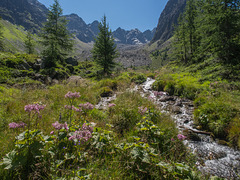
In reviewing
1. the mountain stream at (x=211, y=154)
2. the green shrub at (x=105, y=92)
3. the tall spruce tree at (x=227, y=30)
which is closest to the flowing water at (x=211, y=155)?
the mountain stream at (x=211, y=154)

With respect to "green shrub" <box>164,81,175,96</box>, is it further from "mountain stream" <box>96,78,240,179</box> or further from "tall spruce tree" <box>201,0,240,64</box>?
"tall spruce tree" <box>201,0,240,64</box>

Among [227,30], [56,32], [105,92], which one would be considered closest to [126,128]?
[105,92]

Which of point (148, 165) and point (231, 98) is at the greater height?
point (231, 98)

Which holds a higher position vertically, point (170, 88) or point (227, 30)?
point (227, 30)

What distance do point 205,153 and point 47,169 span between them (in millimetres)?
4041

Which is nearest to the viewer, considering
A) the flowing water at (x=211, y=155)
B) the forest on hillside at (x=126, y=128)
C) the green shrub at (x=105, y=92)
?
the forest on hillside at (x=126, y=128)

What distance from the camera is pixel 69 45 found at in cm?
1852

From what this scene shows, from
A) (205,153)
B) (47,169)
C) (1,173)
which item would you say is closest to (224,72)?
(205,153)

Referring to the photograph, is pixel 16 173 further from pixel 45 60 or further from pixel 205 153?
pixel 45 60

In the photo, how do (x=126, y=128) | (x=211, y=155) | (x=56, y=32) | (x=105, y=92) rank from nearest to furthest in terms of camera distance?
1. (x=211, y=155)
2. (x=126, y=128)
3. (x=105, y=92)
4. (x=56, y=32)

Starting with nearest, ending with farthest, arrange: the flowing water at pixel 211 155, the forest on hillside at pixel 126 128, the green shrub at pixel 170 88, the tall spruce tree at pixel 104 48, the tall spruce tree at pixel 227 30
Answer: the forest on hillside at pixel 126 128 < the flowing water at pixel 211 155 < the green shrub at pixel 170 88 < the tall spruce tree at pixel 227 30 < the tall spruce tree at pixel 104 48

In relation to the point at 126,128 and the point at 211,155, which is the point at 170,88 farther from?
the point at 126,128

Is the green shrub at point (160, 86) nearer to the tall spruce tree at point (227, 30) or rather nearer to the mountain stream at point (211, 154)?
the mountain stream at point (211, 154)

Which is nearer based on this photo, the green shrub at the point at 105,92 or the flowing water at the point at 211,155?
the flowing water at the point at 211,155
